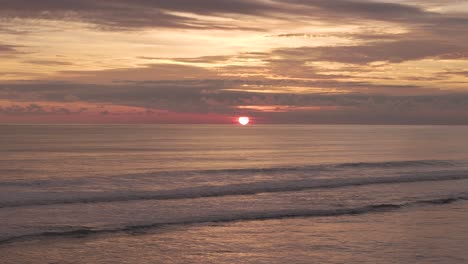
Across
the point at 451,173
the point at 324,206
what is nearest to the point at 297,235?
the point at 324,206

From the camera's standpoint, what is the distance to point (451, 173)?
38125 mm

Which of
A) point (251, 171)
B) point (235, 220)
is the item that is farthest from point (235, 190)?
point (251, 171)

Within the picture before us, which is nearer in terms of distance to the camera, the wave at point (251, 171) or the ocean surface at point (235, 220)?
the ocean surface at point (235, 220)

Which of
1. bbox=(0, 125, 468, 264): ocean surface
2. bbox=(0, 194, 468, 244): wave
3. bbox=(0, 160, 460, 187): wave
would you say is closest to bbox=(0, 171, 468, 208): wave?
bbox=(0, 125, 468, 264): ocean surface

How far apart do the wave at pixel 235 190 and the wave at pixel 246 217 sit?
5986 mm

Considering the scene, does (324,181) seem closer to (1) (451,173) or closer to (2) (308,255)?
(1) (451,173)

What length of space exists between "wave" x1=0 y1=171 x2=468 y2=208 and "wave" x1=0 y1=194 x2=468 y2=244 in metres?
5.99

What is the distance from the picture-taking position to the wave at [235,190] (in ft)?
79.7

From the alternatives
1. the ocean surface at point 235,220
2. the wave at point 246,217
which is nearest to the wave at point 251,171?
the ocean surface at point 235,220

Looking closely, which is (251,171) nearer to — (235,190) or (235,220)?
(235,190)

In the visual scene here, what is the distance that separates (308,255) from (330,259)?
2.27 feet

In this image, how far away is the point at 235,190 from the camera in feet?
92.7

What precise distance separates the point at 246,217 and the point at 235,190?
26.9ft

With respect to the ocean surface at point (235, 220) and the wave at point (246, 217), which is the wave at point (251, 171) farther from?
the wave at point (246, 217)
